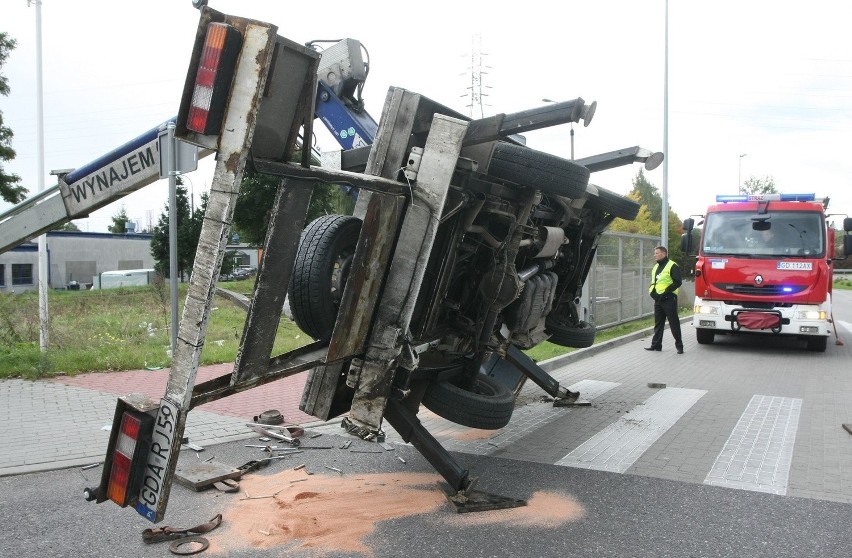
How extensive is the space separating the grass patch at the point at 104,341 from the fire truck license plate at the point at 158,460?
13.3 ft

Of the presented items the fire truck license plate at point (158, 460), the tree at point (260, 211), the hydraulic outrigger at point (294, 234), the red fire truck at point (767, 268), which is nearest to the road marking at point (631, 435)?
the hydraulic outrigger at point (294, 234)

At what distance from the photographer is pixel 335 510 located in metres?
4.38

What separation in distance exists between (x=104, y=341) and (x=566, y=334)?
8.26m

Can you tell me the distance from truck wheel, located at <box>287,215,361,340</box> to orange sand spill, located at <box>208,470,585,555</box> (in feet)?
3.72

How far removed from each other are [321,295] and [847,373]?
30.3 ft

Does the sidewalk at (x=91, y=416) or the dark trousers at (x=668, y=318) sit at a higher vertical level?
the dark trousers at (x=668, y=318)

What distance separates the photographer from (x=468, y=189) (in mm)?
4441

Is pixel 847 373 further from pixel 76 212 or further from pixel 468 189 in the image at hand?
pixel 76 212

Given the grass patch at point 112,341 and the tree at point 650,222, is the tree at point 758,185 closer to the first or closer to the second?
the tree at point 650,222

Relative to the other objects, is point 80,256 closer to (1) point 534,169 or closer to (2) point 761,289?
(2) point 761,289

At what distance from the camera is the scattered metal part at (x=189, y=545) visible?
374cm

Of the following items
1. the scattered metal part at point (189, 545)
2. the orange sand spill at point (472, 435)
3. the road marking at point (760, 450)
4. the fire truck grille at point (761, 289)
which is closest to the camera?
the scattered metal part at point (189, 545)

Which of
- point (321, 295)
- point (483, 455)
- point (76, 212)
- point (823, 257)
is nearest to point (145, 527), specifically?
point (321, 295)

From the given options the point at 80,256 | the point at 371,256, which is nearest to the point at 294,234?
the point at 371,256
